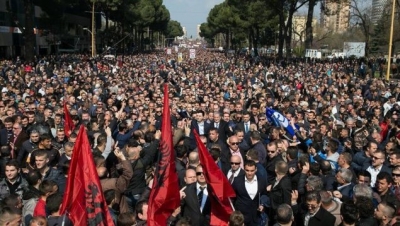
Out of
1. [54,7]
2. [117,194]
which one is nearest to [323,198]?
[117,194]

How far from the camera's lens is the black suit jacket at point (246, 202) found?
6172 mm

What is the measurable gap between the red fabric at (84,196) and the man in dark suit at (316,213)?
6.44 ft

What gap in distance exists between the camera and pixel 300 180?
6.50 m

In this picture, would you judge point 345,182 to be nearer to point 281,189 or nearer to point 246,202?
point 281,189

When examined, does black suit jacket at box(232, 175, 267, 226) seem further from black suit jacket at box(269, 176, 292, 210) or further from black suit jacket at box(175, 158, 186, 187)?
black suit jacket at box(175, 158, 186, 187)

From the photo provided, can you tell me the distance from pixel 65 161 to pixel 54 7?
139 ft

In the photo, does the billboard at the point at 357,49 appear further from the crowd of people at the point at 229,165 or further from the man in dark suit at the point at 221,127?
the man in dark suit at the point at 221,127

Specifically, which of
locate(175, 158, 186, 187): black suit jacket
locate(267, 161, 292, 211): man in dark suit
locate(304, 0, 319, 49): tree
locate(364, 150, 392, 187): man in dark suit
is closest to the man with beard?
locate(175, 158, 186, 187): black suit jacket

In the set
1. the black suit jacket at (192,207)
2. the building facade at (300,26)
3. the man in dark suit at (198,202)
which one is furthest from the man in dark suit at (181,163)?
the building facade at (300,26)

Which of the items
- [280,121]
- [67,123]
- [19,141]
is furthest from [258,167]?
[67,123]

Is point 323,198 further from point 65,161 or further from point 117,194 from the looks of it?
point 65,161

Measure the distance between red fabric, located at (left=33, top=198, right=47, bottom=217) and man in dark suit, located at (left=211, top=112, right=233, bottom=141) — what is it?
4.95 meters

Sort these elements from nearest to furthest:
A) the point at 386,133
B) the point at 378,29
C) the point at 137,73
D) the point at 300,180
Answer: the point at 300,180
the point at 386,133
the point at 137,73
the point at 378,29

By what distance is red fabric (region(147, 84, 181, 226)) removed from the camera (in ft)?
18.1
